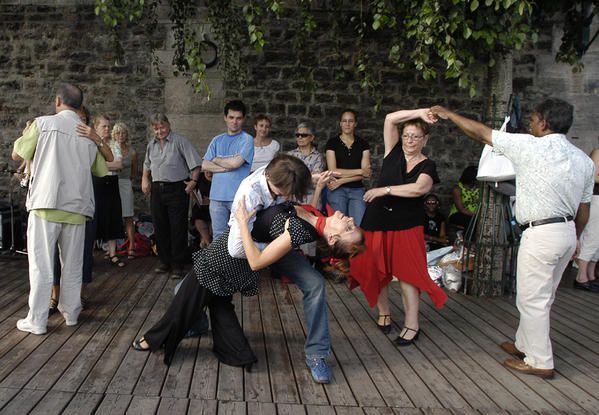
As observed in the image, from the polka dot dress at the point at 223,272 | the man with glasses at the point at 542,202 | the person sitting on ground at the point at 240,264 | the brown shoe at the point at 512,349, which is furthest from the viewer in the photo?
the brown shoe at the point at 512,349

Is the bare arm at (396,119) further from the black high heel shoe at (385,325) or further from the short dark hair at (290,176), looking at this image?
the black high heel shoe at (385,325)

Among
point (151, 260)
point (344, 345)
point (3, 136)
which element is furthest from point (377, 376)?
point (3, 136)

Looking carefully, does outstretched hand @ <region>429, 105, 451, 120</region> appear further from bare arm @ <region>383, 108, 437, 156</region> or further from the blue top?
the blue top

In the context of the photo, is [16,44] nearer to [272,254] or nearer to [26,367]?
[26,367]

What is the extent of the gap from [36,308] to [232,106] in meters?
2.36

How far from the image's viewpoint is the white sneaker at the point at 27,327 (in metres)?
3.98

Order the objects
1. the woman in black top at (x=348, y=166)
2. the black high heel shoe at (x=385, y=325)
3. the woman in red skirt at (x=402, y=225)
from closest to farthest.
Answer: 1. the woman in red skirt at (x=402, y=225)
2. the black high heel shoe at (x=385, y=325)
3. the woman in black top at (x=348, y=166)

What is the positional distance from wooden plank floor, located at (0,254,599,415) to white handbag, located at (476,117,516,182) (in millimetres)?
1168

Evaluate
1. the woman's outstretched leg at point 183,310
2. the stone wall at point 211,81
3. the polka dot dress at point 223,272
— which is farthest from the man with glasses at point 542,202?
the stone wall at point 211,81

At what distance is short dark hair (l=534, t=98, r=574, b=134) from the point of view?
3490 millimetres

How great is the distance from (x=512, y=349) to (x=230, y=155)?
2.85 metres

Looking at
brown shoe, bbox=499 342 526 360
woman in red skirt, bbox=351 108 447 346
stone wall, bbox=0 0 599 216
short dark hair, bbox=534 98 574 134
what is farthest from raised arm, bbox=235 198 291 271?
stone wall, bbox=0 0 599 216

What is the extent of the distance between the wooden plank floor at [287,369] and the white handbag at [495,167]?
117 cm

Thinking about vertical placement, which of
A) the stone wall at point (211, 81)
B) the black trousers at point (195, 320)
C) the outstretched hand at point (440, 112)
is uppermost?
the stone wall at point (211, 81)
